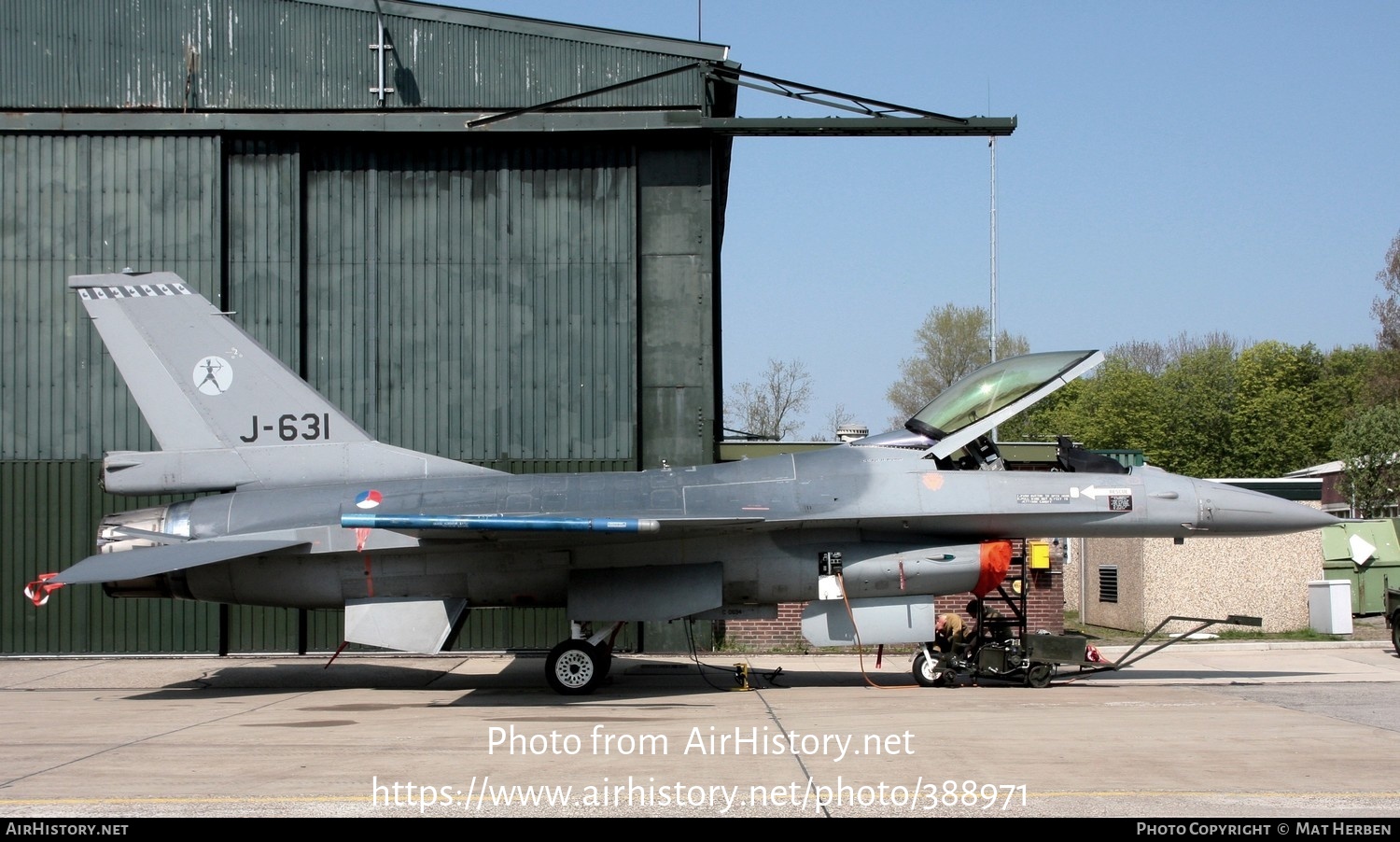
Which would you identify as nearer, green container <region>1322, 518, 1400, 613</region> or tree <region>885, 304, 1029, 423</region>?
green container <region>1322, 518, 1400, 613</region>

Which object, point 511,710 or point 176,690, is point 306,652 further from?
point 511,710

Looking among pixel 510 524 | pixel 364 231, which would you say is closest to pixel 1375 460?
pixel 364 231

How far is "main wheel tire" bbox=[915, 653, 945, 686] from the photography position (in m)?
13.9

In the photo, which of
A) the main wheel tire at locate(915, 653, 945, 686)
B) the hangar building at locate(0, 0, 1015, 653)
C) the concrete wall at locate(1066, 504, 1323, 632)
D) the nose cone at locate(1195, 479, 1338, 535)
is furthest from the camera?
the concrete wall at locate(1066, 504, 1323, 632)

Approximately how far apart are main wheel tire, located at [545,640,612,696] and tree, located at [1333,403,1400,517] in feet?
131

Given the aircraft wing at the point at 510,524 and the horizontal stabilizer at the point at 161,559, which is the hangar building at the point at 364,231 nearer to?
the horizontal stabilizer at the point at 161,559

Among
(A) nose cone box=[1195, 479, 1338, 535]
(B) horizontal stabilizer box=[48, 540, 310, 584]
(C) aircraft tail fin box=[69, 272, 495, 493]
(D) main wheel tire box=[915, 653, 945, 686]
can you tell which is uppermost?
(C) aircraft tail fin box=[69, 272, 495, 493]

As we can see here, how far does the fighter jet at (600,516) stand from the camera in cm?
1315

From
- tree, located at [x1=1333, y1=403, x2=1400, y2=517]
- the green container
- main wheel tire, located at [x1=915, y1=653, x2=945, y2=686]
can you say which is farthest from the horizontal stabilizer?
tree, located at [x1=1333, y1=403, x2=1400, y2=517]

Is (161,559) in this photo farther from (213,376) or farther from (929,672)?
(929,672)

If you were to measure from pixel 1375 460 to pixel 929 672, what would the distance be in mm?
37018

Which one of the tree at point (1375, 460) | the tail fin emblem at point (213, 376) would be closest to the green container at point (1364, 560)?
the tail fin emblem at point (213, 376)

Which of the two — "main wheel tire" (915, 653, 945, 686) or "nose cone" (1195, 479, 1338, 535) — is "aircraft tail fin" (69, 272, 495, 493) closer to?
"main wheel tire" (915, 653, 945, 686)
